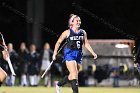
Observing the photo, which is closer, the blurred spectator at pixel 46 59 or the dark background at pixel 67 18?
the blurred spectator at pixel 46 59

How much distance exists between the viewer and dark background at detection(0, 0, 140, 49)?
4519 cm

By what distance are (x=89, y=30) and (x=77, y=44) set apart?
2731cm

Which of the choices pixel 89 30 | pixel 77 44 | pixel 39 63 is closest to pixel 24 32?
pixel 89 30

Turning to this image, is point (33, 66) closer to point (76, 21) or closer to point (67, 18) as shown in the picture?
point (76, 21)

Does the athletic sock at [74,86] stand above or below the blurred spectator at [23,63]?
below

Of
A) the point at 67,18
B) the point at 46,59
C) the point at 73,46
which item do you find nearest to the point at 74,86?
the point at 73,46

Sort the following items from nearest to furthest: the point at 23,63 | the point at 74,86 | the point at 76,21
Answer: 1. the point at 74,86
2. the point at 76,21
3. the point at 23,63

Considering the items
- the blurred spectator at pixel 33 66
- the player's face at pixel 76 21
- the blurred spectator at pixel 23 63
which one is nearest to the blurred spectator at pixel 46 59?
the blurred spectator at pixel 33 66

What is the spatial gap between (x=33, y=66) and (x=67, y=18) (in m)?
17.7

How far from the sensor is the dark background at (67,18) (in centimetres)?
4519

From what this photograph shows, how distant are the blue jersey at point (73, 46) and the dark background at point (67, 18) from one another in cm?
2425

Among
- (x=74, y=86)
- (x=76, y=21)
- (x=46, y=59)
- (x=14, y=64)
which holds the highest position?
(x=76, y=21)

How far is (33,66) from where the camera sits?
29.7m

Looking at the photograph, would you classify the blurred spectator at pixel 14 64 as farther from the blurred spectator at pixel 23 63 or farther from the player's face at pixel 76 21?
the player's face at pixel 76 21
